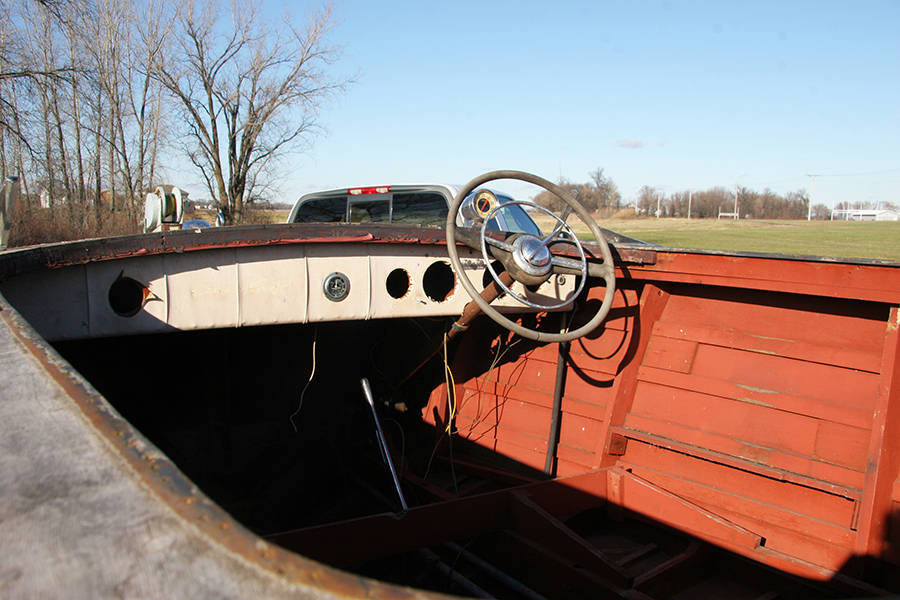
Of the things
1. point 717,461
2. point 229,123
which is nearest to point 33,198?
point 229,123

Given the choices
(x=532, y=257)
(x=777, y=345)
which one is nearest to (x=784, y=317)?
(x=777, y=345)

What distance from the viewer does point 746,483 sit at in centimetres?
337

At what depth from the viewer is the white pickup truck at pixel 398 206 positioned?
5918mm

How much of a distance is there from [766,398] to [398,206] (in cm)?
409

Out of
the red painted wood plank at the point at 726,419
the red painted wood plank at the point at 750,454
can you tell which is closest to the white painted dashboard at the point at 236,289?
the red painted wood plank at the point at 726,419

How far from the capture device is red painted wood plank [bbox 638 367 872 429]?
308 centimetres

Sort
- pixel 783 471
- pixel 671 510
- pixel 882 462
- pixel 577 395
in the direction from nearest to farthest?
pixel 882 462 < pixel 783 471 < pixel 671 510 < pixel 577 395

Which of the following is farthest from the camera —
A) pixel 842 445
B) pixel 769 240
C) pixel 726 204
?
pixel 726 204

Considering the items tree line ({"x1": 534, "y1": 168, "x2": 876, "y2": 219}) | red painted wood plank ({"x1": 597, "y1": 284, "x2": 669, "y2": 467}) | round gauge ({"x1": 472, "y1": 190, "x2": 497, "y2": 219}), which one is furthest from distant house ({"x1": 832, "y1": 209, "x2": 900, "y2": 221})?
round gauge ({"x1": 472, "y1": 190, "x2": 497, "y2": 219})

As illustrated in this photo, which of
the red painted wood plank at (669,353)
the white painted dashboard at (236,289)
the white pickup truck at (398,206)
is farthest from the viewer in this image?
the white pickup truck at (398,206)

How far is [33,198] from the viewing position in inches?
765

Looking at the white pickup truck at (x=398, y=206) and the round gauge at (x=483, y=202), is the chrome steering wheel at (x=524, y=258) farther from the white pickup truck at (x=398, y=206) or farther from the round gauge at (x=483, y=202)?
the white pickup truck at (x=398, y=206)

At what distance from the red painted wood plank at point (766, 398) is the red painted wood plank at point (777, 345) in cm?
22

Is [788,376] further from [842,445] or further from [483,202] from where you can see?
[483,202]
